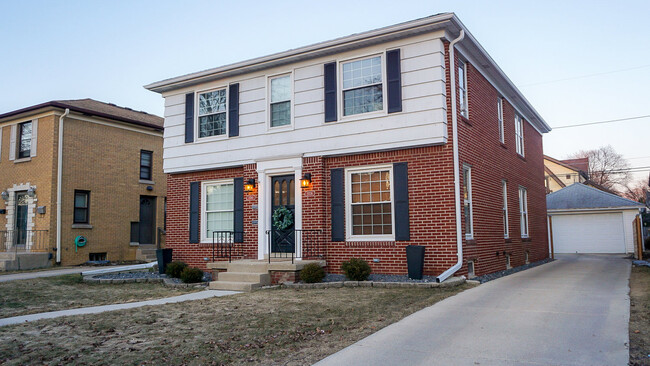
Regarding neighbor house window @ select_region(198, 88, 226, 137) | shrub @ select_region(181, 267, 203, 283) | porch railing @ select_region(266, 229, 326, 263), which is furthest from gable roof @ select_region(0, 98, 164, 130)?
porch railing @ select_region(266, 229, 326, 263)

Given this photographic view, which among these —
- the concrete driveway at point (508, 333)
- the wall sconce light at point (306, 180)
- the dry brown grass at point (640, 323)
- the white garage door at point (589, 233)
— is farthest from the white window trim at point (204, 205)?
the white garage door at point (589, 233)

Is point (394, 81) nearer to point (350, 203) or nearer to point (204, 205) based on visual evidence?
point (350, 203)

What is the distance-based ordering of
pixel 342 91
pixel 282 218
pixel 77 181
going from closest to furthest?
pixel 342 91 → pixel 282 218 → pixel 77 181

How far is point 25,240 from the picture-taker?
1862 cm

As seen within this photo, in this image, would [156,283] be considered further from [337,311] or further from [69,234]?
[69,234]

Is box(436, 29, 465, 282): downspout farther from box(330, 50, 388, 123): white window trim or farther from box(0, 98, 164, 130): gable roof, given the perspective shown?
box(0, 98, 164, 130): gable roof

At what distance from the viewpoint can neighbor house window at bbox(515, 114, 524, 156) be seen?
16.6m

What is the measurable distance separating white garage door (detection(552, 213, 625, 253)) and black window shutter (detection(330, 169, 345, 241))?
18.7m

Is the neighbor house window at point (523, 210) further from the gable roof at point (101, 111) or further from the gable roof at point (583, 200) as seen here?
the gable roof at point (101, 111)

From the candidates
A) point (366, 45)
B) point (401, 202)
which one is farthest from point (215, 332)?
point (366, 45)

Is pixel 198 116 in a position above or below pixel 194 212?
above

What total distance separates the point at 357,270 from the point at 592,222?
19967 mm

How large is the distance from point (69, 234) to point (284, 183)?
10.2m

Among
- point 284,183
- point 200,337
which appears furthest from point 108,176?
point 200,337
